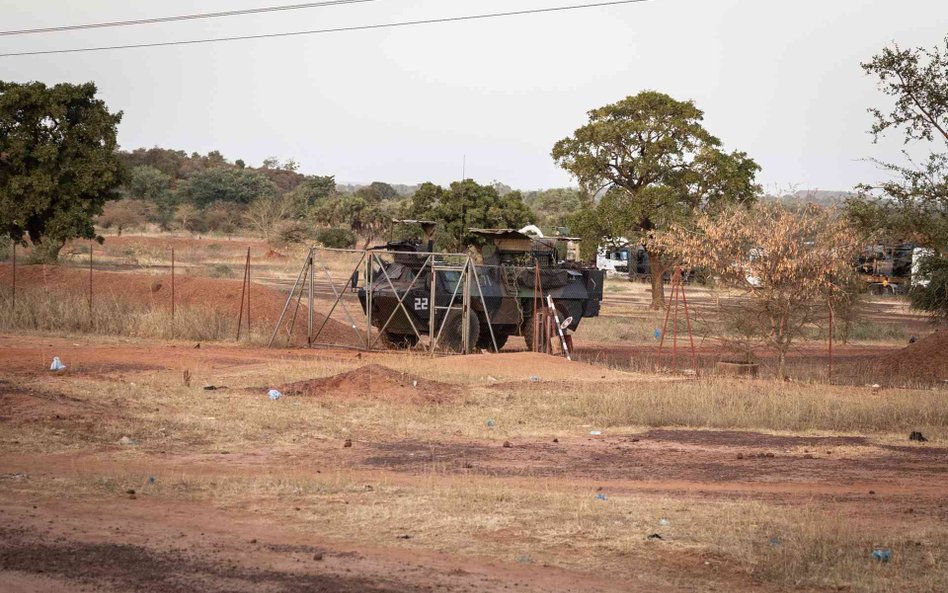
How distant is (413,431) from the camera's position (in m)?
14.9

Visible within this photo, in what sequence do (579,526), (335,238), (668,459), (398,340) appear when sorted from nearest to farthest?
(579,526) < (668,459) < (398,340) < (335,238)

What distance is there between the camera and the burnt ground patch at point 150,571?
7270 millimetres

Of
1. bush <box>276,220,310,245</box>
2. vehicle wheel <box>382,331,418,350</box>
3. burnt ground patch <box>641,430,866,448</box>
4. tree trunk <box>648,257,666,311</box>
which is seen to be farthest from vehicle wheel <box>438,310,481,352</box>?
bush <box>276,220,310,245</box>

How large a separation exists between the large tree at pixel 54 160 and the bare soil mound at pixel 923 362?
26.0 meters

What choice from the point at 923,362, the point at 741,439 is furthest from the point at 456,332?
the point at 741,439

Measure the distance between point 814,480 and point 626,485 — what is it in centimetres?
210

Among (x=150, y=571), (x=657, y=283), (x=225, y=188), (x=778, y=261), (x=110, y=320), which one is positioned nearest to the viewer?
(x=150, y=571)

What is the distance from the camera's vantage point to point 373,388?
17.3 metres

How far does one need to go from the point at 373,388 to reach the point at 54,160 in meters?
24.9

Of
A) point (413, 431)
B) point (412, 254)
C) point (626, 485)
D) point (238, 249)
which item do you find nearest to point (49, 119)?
point (412, 254)

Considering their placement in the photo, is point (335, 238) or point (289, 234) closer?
point (335, 238)

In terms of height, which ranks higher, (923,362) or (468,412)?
(923,362)

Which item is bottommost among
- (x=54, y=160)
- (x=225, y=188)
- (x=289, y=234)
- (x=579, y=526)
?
(x=579, y=526)

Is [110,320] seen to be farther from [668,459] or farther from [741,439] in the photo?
[668,459]
